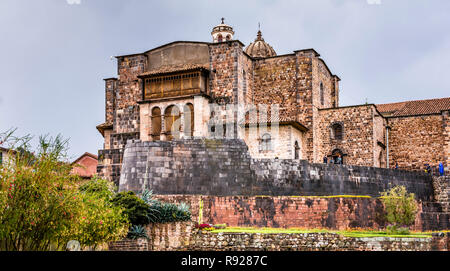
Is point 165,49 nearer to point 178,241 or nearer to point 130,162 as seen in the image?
point 130,162

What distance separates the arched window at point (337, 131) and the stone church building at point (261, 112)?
0.07 metres

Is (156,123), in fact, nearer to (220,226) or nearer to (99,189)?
(99,189)

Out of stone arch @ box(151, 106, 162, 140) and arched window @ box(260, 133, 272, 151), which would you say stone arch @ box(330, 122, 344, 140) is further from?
stone arch @ box(151, 106, 162, 140)

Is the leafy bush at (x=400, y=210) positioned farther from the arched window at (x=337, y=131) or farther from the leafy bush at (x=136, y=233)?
the arched window at (x=337, y=131)

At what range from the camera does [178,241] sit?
81.5 feet

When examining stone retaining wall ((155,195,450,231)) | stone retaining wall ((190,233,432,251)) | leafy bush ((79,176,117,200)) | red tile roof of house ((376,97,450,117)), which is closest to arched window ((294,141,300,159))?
red tile roof of house ((376,97,450,117))

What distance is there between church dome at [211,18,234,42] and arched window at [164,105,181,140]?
14232mm

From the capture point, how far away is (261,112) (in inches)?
1654

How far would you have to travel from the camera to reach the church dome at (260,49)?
5028 centimetres

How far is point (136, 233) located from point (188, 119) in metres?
17.2

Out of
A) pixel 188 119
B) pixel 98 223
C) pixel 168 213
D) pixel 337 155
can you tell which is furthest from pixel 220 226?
pixel 337 155

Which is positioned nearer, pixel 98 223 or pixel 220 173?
pixel 98 223

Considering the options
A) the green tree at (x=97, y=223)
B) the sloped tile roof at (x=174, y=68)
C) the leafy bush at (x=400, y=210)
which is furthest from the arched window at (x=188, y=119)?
the green tree at (x=97, y=223)

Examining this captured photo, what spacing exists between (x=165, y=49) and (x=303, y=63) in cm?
970
